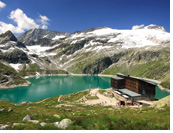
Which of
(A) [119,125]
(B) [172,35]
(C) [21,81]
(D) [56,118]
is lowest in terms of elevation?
(C) [21,81]

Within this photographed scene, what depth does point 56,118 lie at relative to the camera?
1270 cm

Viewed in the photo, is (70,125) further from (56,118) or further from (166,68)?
(166,68)

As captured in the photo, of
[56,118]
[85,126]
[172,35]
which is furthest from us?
[56,118]

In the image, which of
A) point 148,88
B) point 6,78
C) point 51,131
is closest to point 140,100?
point 148,88

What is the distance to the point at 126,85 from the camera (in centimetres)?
8250

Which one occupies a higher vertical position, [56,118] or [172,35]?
[172,35]

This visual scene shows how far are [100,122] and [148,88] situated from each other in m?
67.7

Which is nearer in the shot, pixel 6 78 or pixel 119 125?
pixel 119 125

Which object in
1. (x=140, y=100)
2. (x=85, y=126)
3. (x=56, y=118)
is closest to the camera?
(x=85, y=126)

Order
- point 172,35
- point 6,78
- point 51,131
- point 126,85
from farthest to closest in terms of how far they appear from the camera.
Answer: point 6,78 < point 126,85 < point 172,35 < point 51,131

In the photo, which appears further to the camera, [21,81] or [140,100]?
[21,81]

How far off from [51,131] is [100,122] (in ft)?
13.0

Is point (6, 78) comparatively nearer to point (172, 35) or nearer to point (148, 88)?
point (148, 88)

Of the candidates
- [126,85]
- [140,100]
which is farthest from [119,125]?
[126,85]
